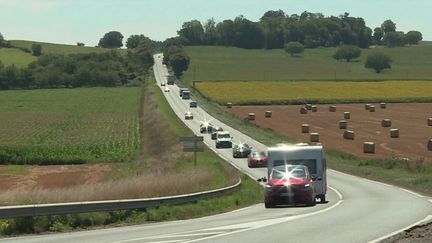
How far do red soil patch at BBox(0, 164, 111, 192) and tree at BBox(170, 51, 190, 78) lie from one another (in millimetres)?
135998

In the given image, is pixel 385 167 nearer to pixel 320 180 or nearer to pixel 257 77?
pixel 320 180

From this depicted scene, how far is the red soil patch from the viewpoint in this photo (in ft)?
148

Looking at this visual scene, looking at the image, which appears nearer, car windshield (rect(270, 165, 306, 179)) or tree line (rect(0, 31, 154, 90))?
car windshield (rect(270, 165, 306, 179))

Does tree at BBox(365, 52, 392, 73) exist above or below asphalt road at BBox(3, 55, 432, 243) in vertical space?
above

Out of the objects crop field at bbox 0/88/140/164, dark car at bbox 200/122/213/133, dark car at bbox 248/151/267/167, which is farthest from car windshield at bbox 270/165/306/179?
dark car at bbox 200/122/213/133

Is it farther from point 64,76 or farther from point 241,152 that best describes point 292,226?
point 64,76

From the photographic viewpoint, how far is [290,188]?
25.3 m

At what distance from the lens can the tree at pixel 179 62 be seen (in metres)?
195

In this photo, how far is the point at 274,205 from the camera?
25.7m

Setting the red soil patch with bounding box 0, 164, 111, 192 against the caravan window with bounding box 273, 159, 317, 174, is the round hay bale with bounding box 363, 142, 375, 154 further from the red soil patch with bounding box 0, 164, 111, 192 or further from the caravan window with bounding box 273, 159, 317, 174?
the caravan window with bounding box 273, 159, 317, 174

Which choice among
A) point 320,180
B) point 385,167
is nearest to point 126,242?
point 320,180

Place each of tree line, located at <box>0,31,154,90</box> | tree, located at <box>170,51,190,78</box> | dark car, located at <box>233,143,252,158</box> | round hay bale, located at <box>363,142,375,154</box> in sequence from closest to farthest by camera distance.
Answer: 1. round hay bale, located at <box>363,142,375,154</box>
2. dark car, located at <box>233,143,252,158</box>
3. tree line, located at <box>0,31,154,90</box>
4. tree, located at <box>170,51,190,78</box>

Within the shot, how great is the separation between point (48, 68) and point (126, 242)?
603ft

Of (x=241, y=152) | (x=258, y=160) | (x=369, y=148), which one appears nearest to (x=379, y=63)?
(x=369, y=148)
